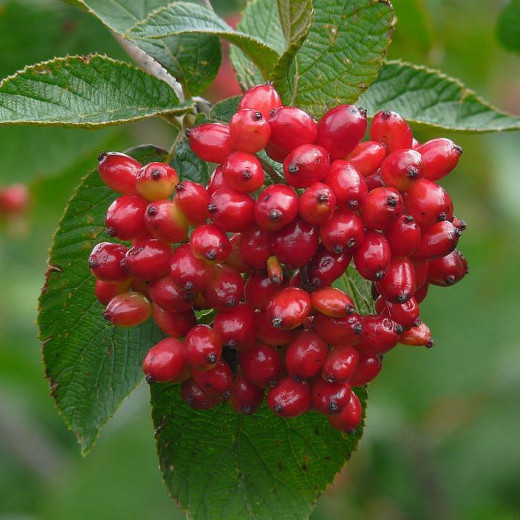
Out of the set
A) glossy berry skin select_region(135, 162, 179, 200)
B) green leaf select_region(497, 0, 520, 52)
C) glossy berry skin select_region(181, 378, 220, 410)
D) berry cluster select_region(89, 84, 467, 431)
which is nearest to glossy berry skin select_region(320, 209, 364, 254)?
berry cluster select_region(89, 84, 467, 431)

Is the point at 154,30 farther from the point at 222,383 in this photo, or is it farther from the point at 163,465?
the point at 163,465

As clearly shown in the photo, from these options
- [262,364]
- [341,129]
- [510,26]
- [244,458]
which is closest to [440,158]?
[341,129]

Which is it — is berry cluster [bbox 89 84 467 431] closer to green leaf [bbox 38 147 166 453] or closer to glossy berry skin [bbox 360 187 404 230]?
glossy berry skin [bbox 360 187 404 230]

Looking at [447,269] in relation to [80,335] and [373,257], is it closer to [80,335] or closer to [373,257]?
[373,257]

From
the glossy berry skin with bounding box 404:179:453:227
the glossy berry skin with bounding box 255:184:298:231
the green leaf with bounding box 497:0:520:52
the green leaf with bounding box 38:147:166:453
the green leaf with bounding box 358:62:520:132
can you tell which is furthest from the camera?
the green leaf with bounding box 497:0:520:52

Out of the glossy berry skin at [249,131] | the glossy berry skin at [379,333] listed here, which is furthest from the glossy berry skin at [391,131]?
the glossy berry skin at [379,333]

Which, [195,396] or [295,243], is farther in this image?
[195,396]

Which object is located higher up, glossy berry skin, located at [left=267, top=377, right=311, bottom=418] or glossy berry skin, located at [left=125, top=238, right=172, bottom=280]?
glossy berry skin, located at [left=125, top=238, right=172, bottom=280]
